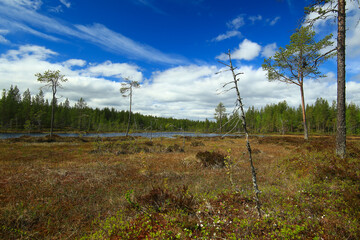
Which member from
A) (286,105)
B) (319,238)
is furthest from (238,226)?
(286,105)

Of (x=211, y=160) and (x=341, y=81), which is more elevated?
(x=341, y=81)

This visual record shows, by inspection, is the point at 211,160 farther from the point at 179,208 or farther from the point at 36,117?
the point at 36,117

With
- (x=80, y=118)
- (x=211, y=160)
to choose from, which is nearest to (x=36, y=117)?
(x=80, y=118)

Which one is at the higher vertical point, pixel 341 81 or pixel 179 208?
pixel 341 81

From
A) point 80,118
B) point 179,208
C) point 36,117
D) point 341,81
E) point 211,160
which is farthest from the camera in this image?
point 80,118

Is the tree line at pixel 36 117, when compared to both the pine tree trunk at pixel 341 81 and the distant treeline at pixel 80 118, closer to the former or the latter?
the distant treeline at pixel 80 118

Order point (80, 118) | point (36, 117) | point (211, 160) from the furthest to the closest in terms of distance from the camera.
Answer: point (80, 118), point (36, 117), point (211, 160)

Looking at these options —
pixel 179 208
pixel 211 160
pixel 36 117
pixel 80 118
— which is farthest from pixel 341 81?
pixel 80 118

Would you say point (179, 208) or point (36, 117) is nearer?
point (179, 208)

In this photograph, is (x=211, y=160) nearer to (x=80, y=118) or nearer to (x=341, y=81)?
(x=341, y=81)

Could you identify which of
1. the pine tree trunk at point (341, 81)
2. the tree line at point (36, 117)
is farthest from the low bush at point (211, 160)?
the tree line at point (36, 117)

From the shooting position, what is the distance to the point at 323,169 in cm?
617

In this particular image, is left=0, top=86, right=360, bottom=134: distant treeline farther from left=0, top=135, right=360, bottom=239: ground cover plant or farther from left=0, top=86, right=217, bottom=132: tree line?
left=0, top=135, right=360, bottom=239: ground cover plant

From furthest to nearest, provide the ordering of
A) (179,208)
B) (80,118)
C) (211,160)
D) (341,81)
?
(80,118)
(211,160)
(341,81)
(179,208)
